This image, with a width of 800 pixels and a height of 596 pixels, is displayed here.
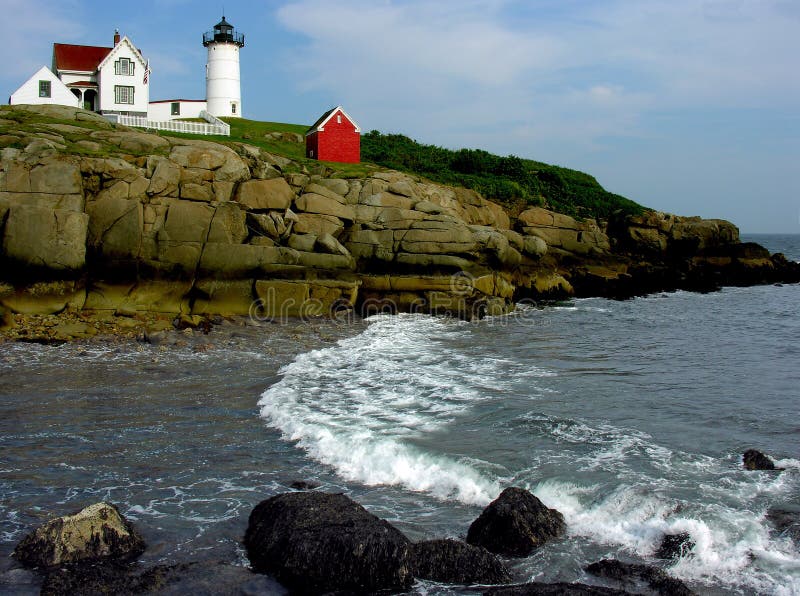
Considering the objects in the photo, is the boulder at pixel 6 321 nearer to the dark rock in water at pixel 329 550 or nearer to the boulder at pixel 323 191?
the boulder at pixel 323 191

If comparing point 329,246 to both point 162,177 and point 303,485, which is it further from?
point 303,485

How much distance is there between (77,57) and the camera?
4825cm

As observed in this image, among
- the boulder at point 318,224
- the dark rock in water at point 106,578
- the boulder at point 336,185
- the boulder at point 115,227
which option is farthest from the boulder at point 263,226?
the dark rock in water at point 106,578

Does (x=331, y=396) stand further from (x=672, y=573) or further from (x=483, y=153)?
(x=483, y=153)

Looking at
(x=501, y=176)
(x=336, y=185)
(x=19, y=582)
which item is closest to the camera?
(x=19, y=582)

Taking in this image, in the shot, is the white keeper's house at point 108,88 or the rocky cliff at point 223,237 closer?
the rocky cliff at point 223,237

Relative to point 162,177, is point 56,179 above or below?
below

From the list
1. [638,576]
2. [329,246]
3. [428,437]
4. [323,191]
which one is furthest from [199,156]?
[638,576]

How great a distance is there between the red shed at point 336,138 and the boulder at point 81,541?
121ft

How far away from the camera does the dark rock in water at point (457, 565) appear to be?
8.07m

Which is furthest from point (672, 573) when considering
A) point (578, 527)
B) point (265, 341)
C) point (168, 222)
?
point (168, 222)

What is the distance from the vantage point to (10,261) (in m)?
23.8

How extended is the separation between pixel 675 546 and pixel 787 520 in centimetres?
189

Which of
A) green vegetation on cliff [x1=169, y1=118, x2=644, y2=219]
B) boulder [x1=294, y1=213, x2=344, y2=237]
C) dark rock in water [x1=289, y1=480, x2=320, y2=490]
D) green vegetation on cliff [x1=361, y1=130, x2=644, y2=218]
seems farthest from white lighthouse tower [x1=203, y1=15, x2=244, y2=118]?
dark rock in water [x1=289, y1=480, x2=320, y2=490]
